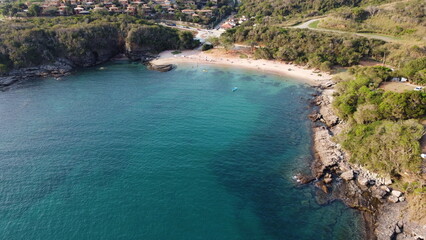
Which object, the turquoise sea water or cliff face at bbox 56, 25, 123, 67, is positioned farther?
cliff face at bbox 56, 25, 123, 67

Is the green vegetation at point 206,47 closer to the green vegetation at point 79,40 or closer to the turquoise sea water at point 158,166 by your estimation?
the green vegetation at point 79,40

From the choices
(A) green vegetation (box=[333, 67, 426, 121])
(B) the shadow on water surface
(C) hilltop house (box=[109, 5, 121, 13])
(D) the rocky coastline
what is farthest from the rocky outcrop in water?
(A) green vegetation (box=[333, 67, 426, 121])

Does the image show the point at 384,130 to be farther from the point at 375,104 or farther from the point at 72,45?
the point at 72,45

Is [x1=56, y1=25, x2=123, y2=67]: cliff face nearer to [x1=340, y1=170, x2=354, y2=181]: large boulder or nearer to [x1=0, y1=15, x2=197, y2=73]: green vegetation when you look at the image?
[x1=0, y1=15, x2=197, y2=73]: green vegetation

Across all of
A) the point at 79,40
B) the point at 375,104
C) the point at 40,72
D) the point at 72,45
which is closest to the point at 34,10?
the point at 72,45

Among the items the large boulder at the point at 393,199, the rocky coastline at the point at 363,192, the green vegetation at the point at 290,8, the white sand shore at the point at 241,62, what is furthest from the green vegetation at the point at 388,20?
the large boulder at the point at 393,199
